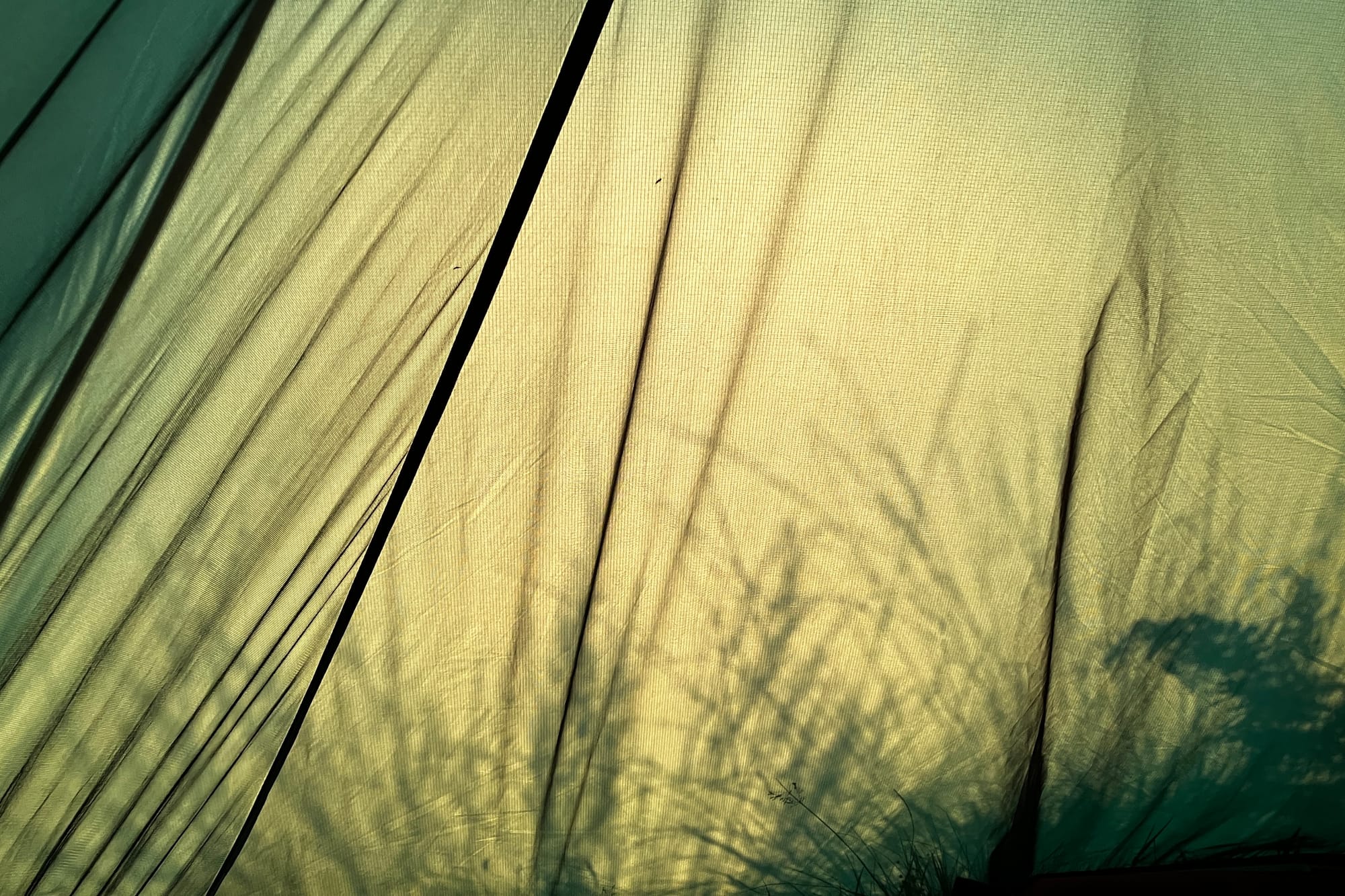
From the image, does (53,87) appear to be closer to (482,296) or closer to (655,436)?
(482,296)

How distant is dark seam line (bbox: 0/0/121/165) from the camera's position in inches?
44.3

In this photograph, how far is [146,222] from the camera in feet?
3.89

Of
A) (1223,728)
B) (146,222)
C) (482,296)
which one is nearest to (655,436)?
(482,296)

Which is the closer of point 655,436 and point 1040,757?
point 655,436

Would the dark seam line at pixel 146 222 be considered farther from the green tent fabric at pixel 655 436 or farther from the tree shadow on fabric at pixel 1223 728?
the tree shadow on fabric at pixel 1223 728

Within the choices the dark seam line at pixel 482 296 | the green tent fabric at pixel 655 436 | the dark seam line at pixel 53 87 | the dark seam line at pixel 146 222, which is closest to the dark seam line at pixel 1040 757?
the green tent fabric at pixel 655 436

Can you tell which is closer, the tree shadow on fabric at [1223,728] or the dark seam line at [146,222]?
the dark seam line at [146,222]

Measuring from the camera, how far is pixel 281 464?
1309mm

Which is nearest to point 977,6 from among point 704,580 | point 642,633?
point 704,580

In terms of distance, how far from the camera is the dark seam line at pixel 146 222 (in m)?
1.16

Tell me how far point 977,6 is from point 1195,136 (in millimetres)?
333

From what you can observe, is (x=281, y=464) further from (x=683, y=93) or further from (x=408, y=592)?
(x=683, y=93)

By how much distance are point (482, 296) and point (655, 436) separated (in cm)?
30

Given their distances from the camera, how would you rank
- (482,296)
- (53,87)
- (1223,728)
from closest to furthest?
(53,87) → (482,296) → (1223,728)
